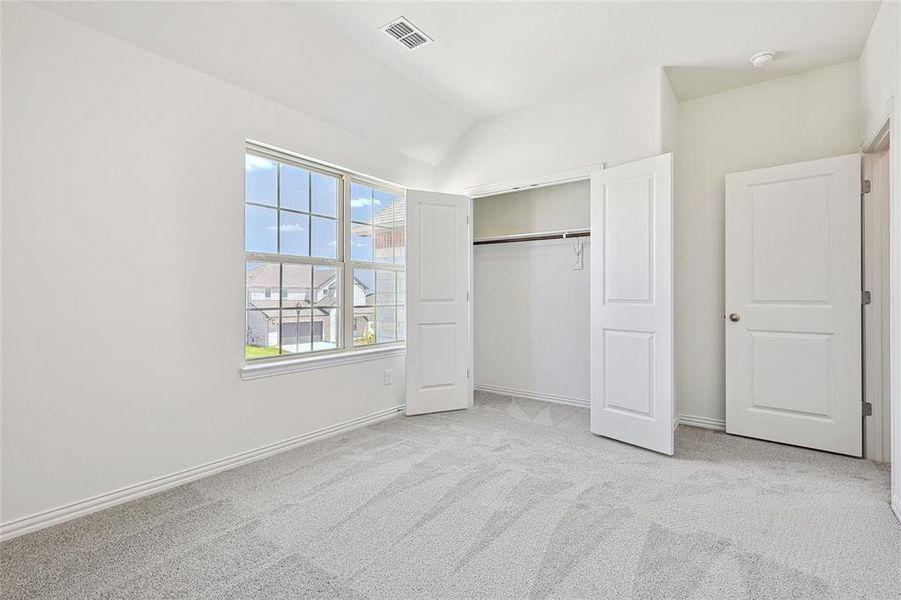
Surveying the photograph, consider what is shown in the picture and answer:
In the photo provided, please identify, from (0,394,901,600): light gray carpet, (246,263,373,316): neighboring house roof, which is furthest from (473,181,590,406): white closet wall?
(246,263,373,316): neighboring house roof

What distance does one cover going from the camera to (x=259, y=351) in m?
2.98

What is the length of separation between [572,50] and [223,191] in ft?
8.27

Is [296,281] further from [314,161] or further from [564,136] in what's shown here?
[564,136]

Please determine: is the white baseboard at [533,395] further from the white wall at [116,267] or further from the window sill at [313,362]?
the white wall at [116,267]

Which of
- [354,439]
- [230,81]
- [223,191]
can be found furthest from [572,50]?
[354,439]

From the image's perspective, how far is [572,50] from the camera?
2.92m

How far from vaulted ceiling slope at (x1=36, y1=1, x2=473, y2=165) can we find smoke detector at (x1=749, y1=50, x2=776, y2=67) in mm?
2218

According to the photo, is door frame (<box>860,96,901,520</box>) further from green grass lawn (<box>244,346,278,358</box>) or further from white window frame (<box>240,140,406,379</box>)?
green grass lawn (<box>244,346,278,358</box>)

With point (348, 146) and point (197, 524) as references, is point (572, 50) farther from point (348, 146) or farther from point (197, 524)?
point (197, 524)

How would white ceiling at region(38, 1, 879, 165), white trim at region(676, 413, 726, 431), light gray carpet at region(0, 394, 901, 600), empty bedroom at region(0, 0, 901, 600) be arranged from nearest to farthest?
1. light gray carpet at region(0, 394, 901, 600)
2. empty bedroom at region(0, 0, 901, 600)
3. white ceiling at region(38, 1, 879, 165)
4. white trim at region(676, 413, 726, 431)

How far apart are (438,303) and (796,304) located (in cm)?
278

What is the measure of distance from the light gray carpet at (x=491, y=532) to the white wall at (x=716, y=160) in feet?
2.79

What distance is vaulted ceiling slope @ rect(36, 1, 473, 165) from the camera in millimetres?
2219

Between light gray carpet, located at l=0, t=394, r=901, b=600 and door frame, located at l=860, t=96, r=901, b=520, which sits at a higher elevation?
door frame, located at l=860, t=96, r=901, b=520
